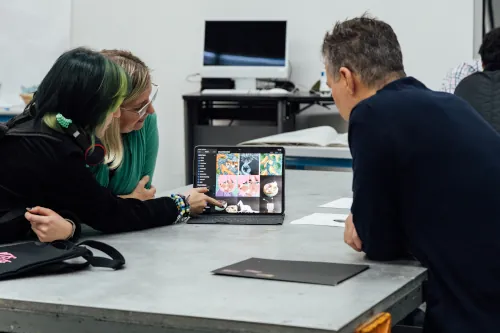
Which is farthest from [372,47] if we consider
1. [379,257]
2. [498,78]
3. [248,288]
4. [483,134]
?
[498,78]

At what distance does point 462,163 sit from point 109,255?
73 centimetres

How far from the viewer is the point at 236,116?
5.66 m

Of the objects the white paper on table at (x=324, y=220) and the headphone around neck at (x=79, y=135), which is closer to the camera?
the headphone around neck at (x=79, y=135)

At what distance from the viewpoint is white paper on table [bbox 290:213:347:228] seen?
80.0 inches

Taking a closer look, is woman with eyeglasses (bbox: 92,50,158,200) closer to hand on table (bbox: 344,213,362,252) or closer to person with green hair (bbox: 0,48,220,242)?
person with green hair (bbox: 0,48,220,242)

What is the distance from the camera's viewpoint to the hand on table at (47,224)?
5.48 ft

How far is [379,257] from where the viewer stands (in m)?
1.58

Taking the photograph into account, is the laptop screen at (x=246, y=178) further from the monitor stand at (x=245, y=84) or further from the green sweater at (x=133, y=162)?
the monitor stand at (x=245, y=84)

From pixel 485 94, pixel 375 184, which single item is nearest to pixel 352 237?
pixel 375 184

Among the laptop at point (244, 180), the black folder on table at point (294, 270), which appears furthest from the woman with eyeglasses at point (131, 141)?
the black folder on table at point (294, 270)

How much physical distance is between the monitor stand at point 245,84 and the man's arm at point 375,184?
13.2ft

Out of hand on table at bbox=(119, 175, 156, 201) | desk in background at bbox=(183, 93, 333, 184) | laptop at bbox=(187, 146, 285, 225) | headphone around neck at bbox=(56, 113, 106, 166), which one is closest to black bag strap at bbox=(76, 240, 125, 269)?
headphone around neck at bbox=(56, 113, 106, 166)

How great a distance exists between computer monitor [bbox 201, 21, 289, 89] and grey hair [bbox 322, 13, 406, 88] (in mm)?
3728

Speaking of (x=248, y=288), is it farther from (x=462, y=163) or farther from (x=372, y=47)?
(x=372, y=47)
